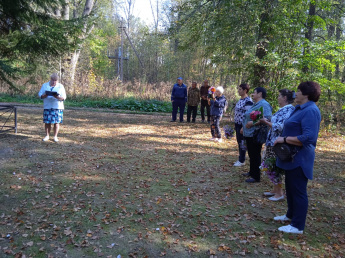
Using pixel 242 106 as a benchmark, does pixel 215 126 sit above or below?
below

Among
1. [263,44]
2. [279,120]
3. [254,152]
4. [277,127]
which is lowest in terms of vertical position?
[254,152]

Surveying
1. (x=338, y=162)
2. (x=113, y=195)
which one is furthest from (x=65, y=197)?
(x=338, y=162)

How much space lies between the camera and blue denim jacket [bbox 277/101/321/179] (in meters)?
3.29

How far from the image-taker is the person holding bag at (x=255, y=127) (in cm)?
498

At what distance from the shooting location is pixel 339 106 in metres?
13.1

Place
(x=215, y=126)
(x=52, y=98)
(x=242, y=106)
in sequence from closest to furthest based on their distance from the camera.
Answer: (x=242, y=106) < (x=52, y=98) < (x=215, y=126)

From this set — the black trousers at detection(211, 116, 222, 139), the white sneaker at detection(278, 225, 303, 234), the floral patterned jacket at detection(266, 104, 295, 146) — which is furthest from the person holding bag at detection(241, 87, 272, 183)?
the black trousers at detection(211, 116, 222, 139)

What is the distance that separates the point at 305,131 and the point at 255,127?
5.94 ft

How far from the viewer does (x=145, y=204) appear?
456cm

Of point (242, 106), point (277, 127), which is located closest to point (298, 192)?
point (277, 127)

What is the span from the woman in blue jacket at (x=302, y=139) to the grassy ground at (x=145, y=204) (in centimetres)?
55

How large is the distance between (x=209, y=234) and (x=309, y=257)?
1160 mm

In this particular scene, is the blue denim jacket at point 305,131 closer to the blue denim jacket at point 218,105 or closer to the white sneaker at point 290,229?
the white sneaker at point 290,229

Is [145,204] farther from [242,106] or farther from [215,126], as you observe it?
[215,126]
